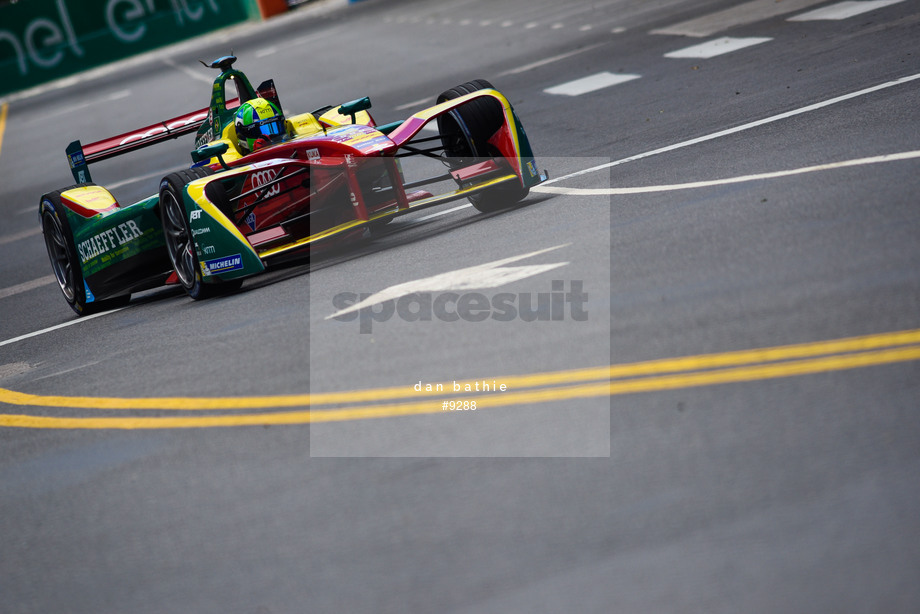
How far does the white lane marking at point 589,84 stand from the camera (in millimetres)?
16312

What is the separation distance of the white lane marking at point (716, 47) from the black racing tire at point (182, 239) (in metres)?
9.05

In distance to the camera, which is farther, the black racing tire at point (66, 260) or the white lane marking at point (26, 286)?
the white lane marking at point (26, 286)

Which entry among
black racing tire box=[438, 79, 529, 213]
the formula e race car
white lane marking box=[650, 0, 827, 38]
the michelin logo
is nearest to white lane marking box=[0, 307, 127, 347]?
the formula e race car

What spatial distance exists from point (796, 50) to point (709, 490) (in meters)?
11.5

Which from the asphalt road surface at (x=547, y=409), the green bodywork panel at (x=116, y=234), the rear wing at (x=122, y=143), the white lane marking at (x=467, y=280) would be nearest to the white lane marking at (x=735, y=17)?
the asphalt road surface at (x=547, y=409)

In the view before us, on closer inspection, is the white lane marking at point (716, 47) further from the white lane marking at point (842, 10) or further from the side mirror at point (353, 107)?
the side mirror at point (353, 107)

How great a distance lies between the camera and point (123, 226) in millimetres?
10305

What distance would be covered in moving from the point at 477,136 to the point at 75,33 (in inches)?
1563

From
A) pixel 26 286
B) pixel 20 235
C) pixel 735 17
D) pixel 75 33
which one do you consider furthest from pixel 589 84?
pixel 75 33

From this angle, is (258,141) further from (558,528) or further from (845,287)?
(558,528)

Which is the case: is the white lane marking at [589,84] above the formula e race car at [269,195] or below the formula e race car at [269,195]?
below

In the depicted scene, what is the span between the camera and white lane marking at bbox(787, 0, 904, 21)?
16391 millimetres

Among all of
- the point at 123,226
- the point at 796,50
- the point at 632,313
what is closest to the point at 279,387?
the point at 632,313

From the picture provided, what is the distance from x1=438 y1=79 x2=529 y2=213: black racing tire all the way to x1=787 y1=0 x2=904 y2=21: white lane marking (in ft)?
27.2
